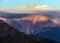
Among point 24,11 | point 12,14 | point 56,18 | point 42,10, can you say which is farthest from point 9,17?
point 56,18

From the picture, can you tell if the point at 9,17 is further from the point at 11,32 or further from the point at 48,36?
the point at 48,36

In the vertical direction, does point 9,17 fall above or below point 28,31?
above

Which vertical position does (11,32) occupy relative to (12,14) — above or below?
below

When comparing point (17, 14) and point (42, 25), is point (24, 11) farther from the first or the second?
point (42, 25)

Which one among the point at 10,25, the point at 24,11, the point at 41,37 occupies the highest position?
the point at 24,11

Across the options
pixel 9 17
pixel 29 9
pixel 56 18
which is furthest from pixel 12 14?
pixel 56 18

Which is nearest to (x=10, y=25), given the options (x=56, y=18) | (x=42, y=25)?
(x=42, y=25)

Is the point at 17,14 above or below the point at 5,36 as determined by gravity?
above

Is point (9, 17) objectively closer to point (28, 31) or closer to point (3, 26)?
point (3, 26)
